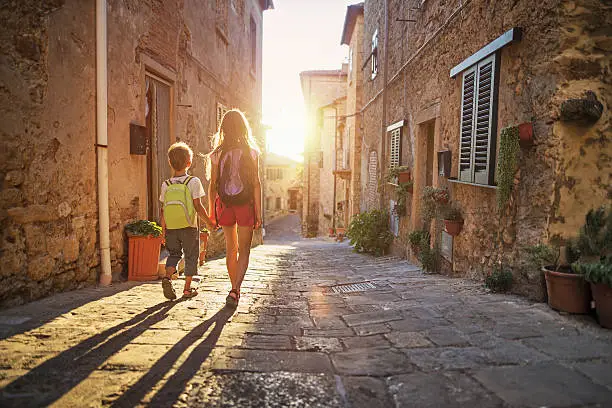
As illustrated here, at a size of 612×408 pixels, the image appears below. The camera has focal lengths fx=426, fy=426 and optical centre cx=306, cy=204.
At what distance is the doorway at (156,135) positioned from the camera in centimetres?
587

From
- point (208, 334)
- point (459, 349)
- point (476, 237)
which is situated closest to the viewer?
point (459, 349)

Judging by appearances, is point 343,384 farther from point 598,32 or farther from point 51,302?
point 598,32

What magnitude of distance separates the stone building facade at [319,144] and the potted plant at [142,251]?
18.3 meters

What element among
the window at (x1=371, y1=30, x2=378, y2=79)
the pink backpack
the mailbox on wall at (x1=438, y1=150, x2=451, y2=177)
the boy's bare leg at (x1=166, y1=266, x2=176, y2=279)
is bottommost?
the boy's bare leg at (x1=166, y1=266, x2=176, y2=279)

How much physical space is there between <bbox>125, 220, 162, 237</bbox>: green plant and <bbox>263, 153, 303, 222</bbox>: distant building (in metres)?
37.8

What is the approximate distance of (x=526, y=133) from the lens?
357cm

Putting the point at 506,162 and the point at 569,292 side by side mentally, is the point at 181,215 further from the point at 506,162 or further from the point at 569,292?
the point at 569,292

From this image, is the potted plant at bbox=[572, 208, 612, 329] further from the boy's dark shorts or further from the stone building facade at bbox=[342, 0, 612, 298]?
the boy's dark shorts

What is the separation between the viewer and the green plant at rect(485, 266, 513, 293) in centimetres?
393

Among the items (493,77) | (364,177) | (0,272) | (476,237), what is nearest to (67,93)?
(0,272)

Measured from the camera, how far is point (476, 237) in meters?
4.77

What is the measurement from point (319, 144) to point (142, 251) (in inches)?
873

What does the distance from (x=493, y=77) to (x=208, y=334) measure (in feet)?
11.9

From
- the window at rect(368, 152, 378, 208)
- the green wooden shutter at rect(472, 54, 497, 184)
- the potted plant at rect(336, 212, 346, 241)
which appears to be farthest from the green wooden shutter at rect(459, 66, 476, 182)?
the potted plant at rect(336, 212, 346, 241)
